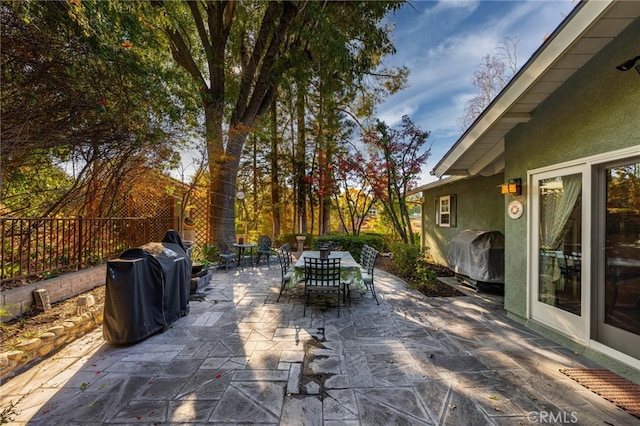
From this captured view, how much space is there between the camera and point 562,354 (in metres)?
2.98

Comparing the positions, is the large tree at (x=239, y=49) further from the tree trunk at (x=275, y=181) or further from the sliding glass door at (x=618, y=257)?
the sliding glass door at (x=618, y=257)

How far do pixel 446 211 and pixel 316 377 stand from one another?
741 centimetres

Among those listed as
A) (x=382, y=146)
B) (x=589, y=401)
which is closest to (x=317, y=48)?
(x=382, y=146)

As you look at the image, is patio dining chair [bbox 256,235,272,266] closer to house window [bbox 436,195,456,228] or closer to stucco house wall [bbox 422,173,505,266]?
stucco house wall [bbox 422,173,505,266]

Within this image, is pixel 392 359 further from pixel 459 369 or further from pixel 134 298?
pixel 134 298

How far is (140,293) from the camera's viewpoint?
3188 mm

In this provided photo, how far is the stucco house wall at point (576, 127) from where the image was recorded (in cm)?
252

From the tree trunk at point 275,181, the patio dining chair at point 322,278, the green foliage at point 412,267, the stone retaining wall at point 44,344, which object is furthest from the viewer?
the tree trunk at point 275,181

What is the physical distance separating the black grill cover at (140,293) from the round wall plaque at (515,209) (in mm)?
5173

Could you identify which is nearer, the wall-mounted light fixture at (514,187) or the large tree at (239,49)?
the wall-mounted light fixture at (514,187)

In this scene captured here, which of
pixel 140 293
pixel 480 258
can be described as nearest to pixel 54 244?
pixel 140 293

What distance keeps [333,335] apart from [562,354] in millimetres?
2628

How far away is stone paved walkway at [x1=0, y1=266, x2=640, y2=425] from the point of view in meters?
2.04

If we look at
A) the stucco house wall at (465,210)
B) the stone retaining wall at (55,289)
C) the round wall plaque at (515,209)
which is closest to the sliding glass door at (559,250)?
the round wall plaque at (515,209)
